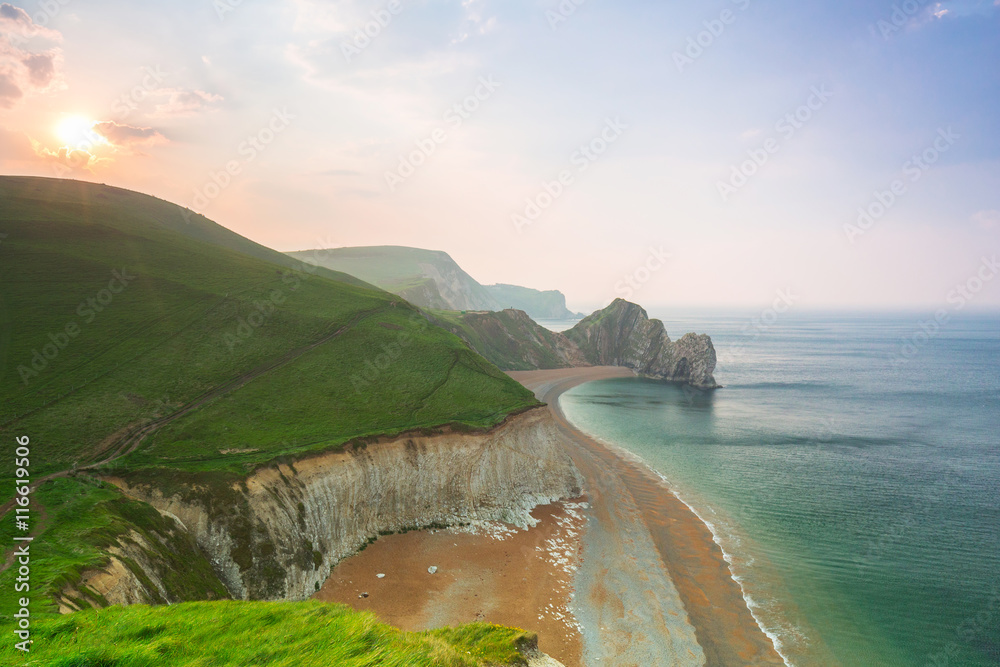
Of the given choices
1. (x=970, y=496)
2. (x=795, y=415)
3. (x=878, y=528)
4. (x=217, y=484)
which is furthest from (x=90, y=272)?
A: (x=795, y=415)

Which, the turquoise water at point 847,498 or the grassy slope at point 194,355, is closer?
the turquoise water at point 847,498

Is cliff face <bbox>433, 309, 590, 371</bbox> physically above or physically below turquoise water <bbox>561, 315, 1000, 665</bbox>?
above

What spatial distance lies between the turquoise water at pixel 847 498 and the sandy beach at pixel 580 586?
9.97 feet

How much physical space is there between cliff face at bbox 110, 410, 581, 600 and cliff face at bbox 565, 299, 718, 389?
8121 cm

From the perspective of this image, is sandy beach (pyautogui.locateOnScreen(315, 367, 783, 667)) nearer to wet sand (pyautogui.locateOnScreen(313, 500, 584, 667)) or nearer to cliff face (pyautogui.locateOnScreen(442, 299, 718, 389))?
wet sand (pyautogui.locateOnScreen(313, 500, 584, 667))

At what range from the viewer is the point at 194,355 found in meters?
41.7

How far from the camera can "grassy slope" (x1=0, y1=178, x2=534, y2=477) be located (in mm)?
30922

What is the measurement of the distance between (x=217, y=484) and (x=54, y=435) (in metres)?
11.9

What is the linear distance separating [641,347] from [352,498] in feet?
396

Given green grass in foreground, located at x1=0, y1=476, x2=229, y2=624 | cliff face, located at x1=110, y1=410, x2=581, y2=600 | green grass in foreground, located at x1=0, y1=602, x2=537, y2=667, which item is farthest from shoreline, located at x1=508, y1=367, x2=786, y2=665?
green grass in foreground, located at x1=0, y1=476, x2=229, y2=624

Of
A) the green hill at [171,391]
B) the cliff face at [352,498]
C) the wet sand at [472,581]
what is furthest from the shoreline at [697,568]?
the green hill at [171,391]

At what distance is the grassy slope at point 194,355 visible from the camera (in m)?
30.9

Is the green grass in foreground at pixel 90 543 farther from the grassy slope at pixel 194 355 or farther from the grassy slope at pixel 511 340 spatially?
the grassy slope at pixel 511 340

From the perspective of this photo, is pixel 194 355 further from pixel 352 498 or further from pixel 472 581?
pixel 472 581
